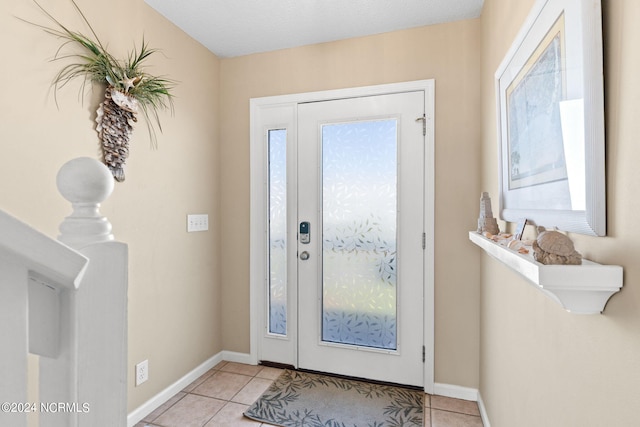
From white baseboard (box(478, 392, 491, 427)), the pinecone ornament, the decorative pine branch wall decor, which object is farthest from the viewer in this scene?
white baseboard (box(478, 392, 491, 427))

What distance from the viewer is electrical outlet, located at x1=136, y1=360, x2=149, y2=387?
6.30 ft

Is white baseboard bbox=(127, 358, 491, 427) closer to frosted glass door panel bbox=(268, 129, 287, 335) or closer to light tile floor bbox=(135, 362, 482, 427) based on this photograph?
light tile floor bbox=(135, 362, 482, 427)

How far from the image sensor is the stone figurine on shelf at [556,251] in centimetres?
69

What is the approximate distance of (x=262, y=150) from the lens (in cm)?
256

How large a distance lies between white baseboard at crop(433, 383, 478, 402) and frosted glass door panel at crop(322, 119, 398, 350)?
387mm

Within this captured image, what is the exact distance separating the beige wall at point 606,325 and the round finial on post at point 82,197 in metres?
0.95

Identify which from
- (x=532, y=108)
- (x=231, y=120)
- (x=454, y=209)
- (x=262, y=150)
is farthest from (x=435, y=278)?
(x=231, y=120)

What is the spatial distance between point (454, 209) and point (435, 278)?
0.48 metres

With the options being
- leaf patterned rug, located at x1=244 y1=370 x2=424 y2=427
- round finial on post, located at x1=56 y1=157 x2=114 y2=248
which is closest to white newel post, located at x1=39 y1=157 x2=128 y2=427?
round finial on post, located at x1=56 y1=157 x2=114 y2=248

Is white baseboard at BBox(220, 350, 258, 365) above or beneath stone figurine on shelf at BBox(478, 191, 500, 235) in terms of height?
beneath

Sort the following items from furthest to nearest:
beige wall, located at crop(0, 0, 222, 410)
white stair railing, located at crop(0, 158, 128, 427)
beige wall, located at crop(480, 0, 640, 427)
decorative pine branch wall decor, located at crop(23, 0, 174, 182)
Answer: decorative pine branch wall decor, located at crop(23, 0, 174, 182) < beige wall, located at crop(0, 0, 222, 410) < beige wall, located at crop(480, 0, 640, 427) < white stair railing, located at crop(0, 158, 128, 427)

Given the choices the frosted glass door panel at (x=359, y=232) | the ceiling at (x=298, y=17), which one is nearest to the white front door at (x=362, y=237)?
the frosted glass door panel at (x=359, y=232)

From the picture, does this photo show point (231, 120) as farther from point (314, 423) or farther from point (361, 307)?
point (314, 423)

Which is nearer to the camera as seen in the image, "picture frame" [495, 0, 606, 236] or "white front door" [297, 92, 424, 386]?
"picture frame" [495, 0, 606, 236]
